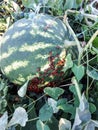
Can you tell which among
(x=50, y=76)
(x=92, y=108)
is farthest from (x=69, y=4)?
(x=92, y=108)

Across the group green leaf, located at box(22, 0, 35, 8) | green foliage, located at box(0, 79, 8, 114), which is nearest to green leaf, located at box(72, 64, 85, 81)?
green foliage, located at box(0, 79, 8, 114)

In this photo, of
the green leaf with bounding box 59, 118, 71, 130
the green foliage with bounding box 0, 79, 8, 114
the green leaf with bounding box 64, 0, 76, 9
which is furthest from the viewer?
the green leaf with bounding box 64, 0, 76, 9

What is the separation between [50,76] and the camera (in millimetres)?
925

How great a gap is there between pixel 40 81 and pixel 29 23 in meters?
0.15

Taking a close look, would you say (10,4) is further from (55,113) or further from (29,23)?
(55,113)

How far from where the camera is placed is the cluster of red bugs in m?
0.91

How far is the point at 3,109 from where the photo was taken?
901 mm

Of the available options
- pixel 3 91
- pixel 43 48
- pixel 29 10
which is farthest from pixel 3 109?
pixel 29 10

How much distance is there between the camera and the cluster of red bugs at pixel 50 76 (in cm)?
91

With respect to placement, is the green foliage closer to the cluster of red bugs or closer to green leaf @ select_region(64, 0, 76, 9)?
the cluster of red bugs

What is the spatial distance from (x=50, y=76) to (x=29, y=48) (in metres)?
0.09

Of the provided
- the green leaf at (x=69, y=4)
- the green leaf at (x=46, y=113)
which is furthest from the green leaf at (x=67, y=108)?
the green leaf at (x=69, y=4)

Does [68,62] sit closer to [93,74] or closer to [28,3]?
[93,74]

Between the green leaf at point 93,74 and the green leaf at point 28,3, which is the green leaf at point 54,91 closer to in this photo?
the green leaf at point 93,74
